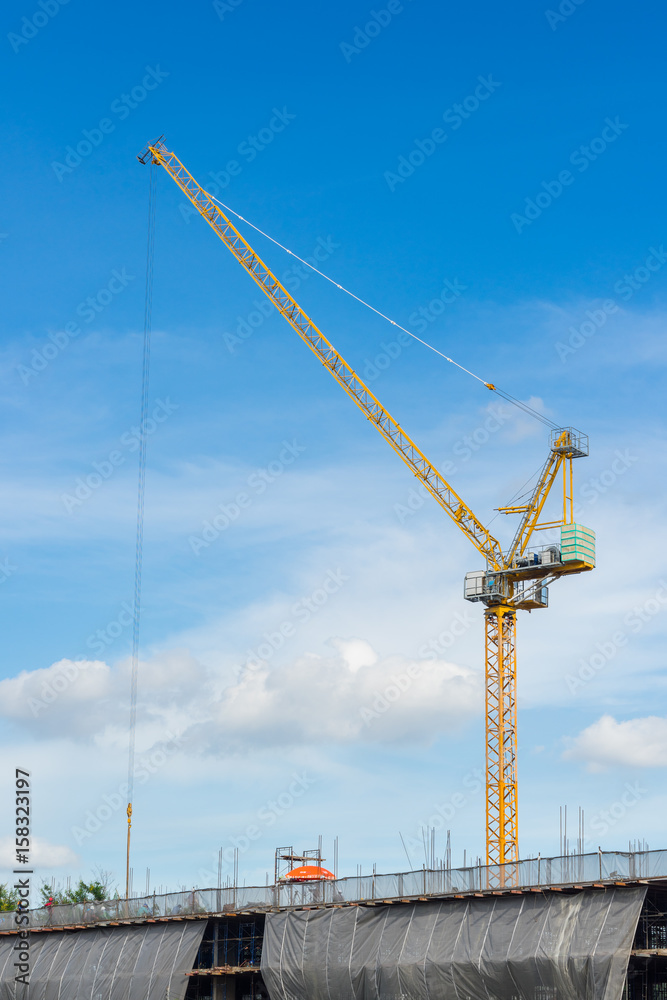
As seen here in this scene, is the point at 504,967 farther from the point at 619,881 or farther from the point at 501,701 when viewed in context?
the point at 501,701

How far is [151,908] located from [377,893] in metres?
17.0

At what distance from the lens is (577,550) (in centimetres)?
9319

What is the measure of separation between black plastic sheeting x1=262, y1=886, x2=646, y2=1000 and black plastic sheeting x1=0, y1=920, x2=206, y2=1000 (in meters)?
6.91

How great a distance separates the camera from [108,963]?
219ft

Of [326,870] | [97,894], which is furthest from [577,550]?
[97,894]

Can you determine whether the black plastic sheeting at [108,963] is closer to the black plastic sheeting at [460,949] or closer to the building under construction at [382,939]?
the building under construction at [382,939]

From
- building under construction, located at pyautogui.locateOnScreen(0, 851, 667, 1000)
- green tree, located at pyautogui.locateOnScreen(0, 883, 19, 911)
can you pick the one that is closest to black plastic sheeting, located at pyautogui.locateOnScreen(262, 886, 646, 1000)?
building under construction, located at pyautogui.locateOnScreen(0, 851, 667, 1000)

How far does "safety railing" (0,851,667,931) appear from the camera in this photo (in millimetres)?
47281

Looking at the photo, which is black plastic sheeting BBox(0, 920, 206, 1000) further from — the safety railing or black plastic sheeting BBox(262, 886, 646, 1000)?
black plastic sheeting BBox(262, 886, 646, 1000)

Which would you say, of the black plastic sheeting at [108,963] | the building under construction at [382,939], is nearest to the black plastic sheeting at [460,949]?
the building under construction at [382,939]

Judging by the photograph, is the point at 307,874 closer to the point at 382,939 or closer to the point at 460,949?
the point at 382,939

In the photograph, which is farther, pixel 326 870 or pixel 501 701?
pixel 501 701

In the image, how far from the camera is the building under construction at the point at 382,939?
1853 inches

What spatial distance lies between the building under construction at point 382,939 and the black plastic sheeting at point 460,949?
2.1 inches
